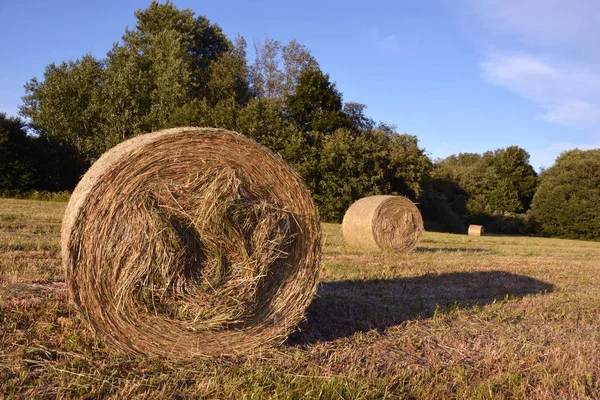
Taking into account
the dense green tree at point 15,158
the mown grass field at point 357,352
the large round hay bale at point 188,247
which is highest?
the dense green tree at point 15,158

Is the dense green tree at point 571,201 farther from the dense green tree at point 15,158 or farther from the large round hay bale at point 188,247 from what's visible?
the large round hay bale at point 188,247

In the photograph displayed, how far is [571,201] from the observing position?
4147 cm

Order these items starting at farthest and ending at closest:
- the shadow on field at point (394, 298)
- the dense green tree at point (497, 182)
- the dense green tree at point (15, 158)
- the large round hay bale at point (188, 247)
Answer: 1. the dense green tree at point (497, 182)
2. the dense green tree at point (15, 158)
3. the shadow on field at point (394, 298)
4. the large round hay bale at point (188, 247)

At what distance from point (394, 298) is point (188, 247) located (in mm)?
3422

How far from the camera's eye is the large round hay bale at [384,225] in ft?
42.9

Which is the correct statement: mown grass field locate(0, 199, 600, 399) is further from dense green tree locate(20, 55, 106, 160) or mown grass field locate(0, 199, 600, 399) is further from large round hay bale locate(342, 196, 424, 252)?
dense green tree locate(20, 55, 106, 160)

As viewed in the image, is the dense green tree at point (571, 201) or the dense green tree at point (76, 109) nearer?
the dense green tree at point (76, 109)

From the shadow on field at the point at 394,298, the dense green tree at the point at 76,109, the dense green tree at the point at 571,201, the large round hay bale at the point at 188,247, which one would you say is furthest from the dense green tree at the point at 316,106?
the large round hay bale at the point at 188,247

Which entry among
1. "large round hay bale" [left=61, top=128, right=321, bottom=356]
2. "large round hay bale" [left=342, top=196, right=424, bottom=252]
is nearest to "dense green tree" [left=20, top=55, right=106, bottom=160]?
"large round hay bale" [left=342, top=196, right=424, bottom=252]

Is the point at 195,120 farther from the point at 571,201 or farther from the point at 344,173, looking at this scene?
the point at 571,201

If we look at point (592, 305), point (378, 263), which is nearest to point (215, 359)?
point (592, 305)

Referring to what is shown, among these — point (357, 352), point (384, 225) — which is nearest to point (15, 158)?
point (384, 225)

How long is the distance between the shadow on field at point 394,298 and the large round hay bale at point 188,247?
22.9 inches

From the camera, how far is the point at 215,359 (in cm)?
428
